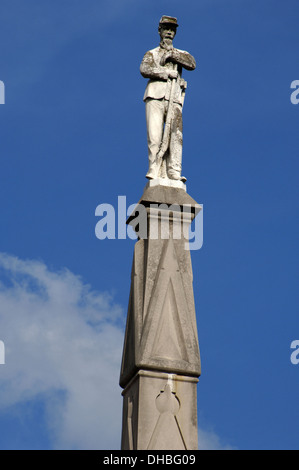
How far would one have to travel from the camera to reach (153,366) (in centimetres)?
1377

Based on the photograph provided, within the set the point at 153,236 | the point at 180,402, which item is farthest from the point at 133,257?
the point at 180,402

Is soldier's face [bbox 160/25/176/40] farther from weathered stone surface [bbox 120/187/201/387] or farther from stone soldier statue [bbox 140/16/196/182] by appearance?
weathered stone surface [bbox 120/187/201/387]

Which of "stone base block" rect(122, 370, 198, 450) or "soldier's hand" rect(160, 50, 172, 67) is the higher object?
"soldier's hand" rect(160, 50, 172, 67)

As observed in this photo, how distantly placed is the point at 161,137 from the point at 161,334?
3.90 meters

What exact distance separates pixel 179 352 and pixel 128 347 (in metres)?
1.10

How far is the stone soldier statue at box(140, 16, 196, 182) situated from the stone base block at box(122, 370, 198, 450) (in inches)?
151

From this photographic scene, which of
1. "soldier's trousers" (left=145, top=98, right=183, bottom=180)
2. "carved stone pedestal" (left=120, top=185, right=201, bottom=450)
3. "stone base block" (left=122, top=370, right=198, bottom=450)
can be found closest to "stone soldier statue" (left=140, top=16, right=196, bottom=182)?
"soldier's trousers" (left=145, top=98, right=183, bottom=180)

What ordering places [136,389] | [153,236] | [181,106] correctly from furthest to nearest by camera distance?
[181,106]
[153,236]
[136,389]

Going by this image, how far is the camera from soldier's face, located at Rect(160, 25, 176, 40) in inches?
644

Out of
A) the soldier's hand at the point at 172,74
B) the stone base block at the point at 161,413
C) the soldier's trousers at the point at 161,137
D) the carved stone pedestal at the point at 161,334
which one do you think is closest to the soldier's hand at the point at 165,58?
the soldier's hand at the point at 172,74

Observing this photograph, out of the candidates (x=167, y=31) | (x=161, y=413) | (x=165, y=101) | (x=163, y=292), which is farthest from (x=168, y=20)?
(x=161, y=413)

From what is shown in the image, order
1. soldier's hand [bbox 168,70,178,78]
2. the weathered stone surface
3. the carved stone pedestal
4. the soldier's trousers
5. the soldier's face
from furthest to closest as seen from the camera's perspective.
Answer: the soldier's face
soldier's hand [bbox 168,70,178,78]
the soldier's trousers
the weathered stone surface
the carved stone pedestal
